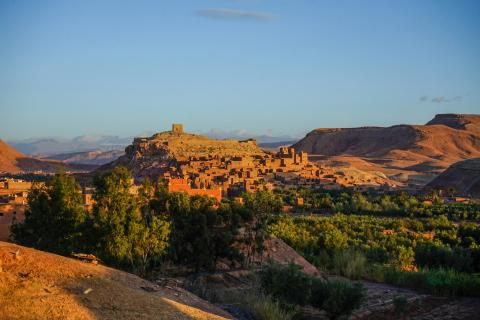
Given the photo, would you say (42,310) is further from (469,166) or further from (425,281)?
(469,166)

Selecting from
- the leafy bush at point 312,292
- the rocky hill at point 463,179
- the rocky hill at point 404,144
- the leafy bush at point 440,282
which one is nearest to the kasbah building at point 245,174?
the rocky hill at point 463,179

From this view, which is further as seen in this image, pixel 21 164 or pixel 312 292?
pixel 21 164

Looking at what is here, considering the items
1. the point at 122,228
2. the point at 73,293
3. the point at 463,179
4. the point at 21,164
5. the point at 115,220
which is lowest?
the point at 21,164

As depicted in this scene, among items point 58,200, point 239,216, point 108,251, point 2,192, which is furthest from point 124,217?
point 2,192

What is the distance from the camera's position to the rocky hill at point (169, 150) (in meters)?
60.5

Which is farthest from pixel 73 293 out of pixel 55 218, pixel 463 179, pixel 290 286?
pixel 463 179

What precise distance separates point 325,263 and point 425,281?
354 cm

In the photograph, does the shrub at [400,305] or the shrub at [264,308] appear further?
the shrub at [400,305]

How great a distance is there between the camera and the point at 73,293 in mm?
8672

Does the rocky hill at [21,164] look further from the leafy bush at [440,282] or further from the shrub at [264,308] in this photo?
the shrub at [264,308]

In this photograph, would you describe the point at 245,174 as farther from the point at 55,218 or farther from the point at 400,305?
the point at 400,305

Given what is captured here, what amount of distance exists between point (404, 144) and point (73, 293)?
360ft

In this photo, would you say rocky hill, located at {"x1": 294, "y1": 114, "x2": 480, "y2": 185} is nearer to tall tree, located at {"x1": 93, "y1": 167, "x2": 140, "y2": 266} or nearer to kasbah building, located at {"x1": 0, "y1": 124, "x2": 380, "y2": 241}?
kasbah building, located at {"x1": 0, "y1": 124, "x2": 380, "y2": 241}

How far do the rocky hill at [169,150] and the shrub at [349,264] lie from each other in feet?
130
